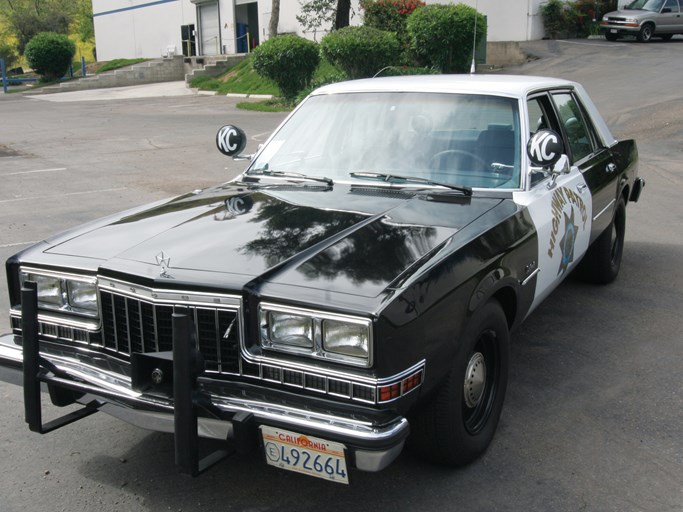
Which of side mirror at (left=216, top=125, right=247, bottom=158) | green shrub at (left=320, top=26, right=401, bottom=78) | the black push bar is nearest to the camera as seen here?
the black push bar

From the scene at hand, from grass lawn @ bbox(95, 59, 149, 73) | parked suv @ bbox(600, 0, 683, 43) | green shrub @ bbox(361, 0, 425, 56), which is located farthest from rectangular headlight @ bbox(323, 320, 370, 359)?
grass lawn @ bbox(95, 59, 149, 73)

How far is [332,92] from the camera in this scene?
5.07m

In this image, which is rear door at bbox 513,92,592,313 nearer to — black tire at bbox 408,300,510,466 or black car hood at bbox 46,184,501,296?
black car hood at bbox 46,184,501,296

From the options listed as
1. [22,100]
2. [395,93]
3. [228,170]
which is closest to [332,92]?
[395,93]

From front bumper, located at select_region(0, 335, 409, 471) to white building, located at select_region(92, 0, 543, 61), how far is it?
25834 mm

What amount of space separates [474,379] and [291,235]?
1073mm

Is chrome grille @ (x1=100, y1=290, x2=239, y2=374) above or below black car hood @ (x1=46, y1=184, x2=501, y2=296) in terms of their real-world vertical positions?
below

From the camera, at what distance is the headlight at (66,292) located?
344cm

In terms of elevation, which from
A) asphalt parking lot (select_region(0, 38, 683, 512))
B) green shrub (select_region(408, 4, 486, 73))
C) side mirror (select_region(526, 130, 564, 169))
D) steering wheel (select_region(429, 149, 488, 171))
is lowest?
asphalt parking lot (select_region(0, 38, 683, 512))

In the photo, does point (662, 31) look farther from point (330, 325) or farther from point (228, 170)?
point (330, 325)

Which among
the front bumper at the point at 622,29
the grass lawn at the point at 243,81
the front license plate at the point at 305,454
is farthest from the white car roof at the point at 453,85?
the front bumper at the point at 622,29

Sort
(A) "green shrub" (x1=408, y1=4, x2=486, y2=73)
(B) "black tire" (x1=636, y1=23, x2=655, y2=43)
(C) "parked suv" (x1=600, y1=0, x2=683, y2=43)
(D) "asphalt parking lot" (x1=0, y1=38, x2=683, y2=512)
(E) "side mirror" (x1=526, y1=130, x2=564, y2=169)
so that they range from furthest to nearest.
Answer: (B) "black tire" (x1=636, y1=23, x2=655, y2=43), (C) "parked suv" (x1=600, y1=0, x2=683, y2=43), (A) "green shrub" (x1=408, y1=4, x2=486, y2=73), (E) "side mirror" (x1=526, y1=130, x2=564, y2=169), (D) "asphalt parking lot" (x1=0, y1=38, x2=683, y2=512)

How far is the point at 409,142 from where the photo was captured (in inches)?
178

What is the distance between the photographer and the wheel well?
383 cm
